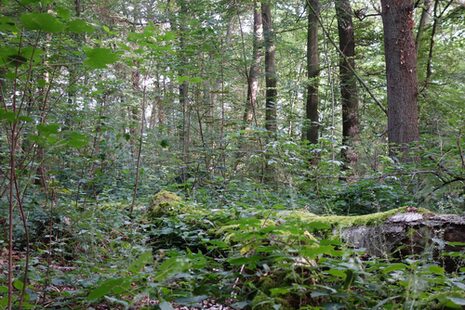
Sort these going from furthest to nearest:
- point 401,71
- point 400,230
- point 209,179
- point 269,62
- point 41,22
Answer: point 269,62
point 209,179
point 401,71
point 400,230
point 41,22

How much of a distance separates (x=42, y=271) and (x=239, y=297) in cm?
187

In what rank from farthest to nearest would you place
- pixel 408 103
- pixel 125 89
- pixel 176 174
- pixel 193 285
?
pixel 176 174
pixel 408 103
pixel 125 89
pixel 193 285

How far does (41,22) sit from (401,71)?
21.9 feet

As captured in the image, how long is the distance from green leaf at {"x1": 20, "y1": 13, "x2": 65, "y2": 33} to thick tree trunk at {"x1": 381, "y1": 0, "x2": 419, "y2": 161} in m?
6.33

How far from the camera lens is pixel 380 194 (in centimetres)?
574

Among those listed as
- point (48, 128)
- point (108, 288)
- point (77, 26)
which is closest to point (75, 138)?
point (48, 128)

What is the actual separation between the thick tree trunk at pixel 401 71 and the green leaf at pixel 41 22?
633cm

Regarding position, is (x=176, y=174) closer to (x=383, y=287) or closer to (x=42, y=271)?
(x=42, y=271)

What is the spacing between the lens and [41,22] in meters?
1.94

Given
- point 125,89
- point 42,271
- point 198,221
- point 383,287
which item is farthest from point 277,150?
point 383,287

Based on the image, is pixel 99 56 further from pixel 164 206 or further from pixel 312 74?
pixel 312 74

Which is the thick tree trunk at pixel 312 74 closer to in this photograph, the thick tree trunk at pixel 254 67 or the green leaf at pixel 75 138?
the thick tree trunk at pixel 254 67

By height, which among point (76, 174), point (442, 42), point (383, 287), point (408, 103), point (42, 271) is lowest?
point (42, 271)

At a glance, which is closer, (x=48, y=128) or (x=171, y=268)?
(x=171, y=268)
